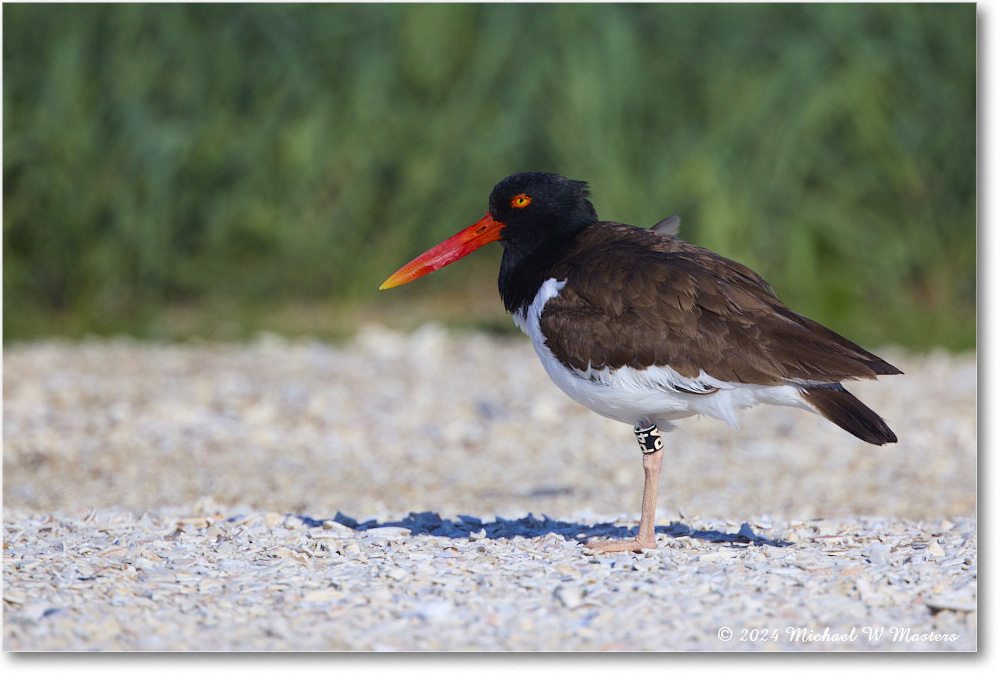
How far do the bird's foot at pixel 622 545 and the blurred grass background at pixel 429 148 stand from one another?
5.54 m

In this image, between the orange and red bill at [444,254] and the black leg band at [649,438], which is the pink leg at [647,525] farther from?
the orange and red bill at [444,254]

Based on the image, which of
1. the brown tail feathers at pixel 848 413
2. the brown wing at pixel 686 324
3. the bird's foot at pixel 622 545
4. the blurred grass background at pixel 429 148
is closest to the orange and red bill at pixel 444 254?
the brown wing at pixel 686 324

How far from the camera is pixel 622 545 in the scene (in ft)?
13.5

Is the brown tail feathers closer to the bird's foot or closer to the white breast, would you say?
the white breast

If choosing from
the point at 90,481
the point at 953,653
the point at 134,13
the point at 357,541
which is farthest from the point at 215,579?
the point at 134,13

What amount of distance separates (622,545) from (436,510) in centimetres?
178

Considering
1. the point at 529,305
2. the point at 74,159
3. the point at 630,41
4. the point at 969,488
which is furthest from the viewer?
the point at 630,41

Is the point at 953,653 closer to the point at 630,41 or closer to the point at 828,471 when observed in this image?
the point at 828,471

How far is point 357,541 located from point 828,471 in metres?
3.24

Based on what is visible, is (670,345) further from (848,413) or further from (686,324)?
(848,413)

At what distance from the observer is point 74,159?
30.6 feet

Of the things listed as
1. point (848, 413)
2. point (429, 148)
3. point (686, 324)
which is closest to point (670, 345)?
point (686, 324)

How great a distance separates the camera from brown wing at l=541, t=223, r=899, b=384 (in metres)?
3.94

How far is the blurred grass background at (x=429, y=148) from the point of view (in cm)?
952
